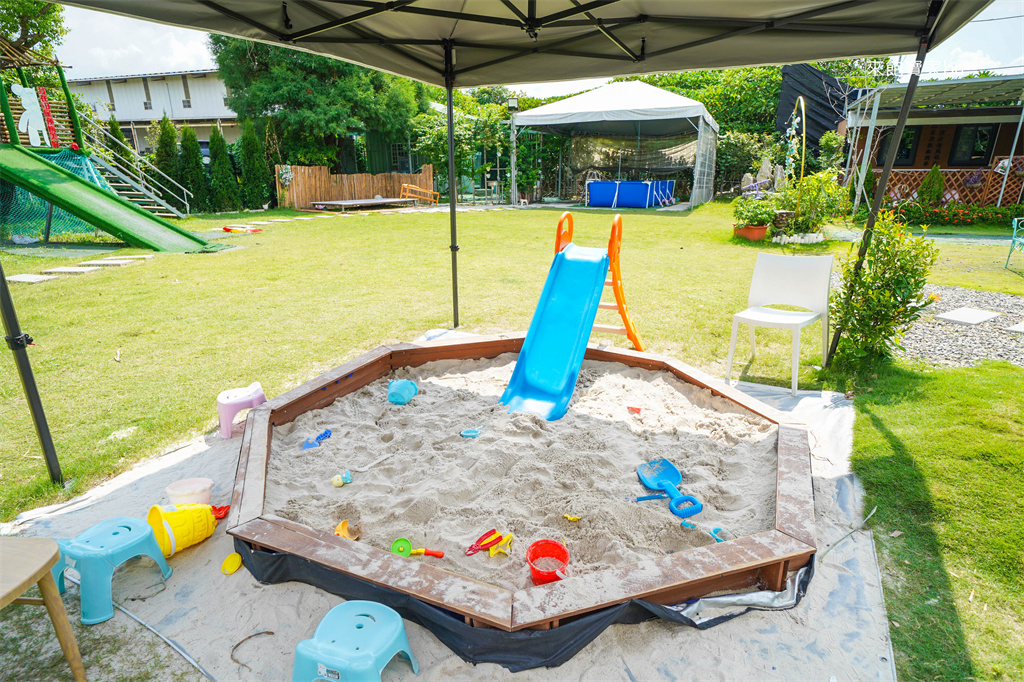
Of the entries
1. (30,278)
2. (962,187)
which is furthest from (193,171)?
(962,187)

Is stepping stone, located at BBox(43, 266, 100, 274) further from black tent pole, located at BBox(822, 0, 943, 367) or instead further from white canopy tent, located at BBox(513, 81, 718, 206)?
white canopy tent, located at BBox(513, 81, 718, 206)

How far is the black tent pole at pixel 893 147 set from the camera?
10.6 ft

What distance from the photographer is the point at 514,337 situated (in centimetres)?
435

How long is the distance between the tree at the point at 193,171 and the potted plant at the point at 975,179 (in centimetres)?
2105

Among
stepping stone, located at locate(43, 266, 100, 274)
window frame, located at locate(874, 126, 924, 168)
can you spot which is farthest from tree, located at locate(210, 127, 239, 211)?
window frame, located at locate(874, 126, 924, 168)

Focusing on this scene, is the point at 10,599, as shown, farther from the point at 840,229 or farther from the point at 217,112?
the point at 217,112

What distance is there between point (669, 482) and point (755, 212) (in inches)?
346

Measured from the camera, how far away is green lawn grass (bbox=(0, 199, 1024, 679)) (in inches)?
86.5

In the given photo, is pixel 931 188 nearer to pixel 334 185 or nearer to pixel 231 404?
pixel 231 404

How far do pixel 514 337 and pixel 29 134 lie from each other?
41.8 feet

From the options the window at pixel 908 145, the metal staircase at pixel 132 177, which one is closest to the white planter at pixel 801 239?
the window at pixel 908 145

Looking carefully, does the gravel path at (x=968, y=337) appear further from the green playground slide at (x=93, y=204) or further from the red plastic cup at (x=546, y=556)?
the green playground slide at (x=93, y=204)

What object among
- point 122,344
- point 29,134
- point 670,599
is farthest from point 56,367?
point 29,134

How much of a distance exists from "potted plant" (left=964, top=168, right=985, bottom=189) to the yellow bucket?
1851 centimetres
